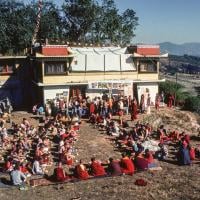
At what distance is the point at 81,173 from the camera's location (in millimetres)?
26188

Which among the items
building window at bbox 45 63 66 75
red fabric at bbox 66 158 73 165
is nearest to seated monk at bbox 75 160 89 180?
red fabric at bbox 66 158 73 165

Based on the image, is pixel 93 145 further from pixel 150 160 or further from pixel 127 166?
pixel 127 166

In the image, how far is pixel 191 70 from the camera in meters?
132

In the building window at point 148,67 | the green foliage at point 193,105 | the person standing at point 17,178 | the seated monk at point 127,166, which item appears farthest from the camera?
the green foliage at point 193,105

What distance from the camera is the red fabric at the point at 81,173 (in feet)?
85.8

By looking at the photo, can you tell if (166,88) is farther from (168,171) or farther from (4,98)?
(168,171)

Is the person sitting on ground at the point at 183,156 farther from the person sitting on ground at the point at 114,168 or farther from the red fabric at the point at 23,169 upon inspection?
the red fabric at the point at 23,169

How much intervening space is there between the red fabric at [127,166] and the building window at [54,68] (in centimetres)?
1582

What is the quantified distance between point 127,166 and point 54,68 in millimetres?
16350

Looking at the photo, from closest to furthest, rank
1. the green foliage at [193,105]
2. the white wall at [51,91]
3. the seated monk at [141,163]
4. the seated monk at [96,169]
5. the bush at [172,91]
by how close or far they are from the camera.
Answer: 1. the seated monk at [96,169]
2. the seated monk at [141,163]
3. the white wall at [51,91]
4. the green foliage at [193,105]
5. the bush at [172,91]

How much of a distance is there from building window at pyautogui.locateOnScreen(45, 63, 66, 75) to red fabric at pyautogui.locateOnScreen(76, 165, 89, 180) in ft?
52.8

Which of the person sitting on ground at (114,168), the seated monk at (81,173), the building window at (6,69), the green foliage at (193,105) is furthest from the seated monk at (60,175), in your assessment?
the green foliage at (193,105)

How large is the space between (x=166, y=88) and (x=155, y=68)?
6851 millimetres

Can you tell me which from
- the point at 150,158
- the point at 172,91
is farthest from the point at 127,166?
the point at 172,91
